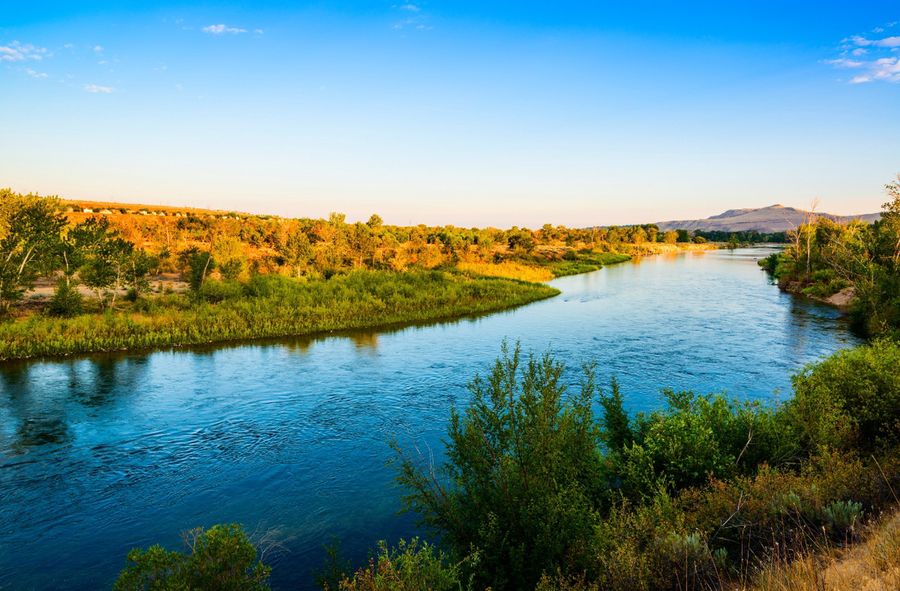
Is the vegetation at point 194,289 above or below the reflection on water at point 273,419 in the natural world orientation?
above

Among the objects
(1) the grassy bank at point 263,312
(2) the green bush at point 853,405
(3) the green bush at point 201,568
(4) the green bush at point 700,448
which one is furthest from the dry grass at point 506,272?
(3) the green bush at point 201,568

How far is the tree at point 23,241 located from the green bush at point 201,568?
26.3 m

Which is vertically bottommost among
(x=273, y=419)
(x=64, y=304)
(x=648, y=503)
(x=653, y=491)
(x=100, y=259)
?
(x=273, y=419)

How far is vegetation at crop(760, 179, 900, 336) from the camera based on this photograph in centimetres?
2542

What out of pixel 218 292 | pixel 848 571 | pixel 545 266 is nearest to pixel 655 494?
pixel 848 571

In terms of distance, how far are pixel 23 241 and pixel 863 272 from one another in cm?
4768

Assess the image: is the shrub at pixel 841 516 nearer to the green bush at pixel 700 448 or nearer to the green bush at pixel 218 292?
the green bush at pixel 700 448

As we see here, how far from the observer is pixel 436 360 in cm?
2322

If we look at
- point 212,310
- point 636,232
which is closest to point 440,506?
point 212,310

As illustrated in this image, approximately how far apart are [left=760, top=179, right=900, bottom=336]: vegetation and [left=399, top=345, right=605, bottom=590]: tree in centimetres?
2023

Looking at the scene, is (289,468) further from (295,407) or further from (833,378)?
(833,378)

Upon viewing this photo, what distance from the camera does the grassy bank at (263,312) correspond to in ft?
75.8

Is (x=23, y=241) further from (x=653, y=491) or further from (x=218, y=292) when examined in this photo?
(x=653, y=491)

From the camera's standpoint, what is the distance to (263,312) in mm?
28797
